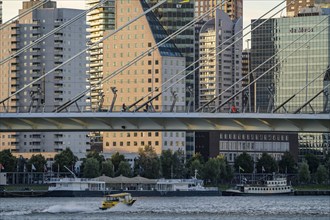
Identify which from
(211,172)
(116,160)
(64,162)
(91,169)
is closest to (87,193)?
(91,169)

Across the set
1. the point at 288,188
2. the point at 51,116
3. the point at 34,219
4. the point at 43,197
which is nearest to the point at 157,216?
the point at 34,219

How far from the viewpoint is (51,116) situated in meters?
93.8

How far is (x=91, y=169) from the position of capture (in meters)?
186

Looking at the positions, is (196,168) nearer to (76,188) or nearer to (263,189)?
(263,189)

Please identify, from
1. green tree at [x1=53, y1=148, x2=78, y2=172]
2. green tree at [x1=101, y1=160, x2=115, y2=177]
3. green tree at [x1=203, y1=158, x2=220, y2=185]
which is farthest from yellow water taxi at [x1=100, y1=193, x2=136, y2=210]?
green tree at [x1=53, y1=148, x2=78, y2=172]

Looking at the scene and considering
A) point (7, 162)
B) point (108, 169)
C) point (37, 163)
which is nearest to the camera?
point (108, 169)

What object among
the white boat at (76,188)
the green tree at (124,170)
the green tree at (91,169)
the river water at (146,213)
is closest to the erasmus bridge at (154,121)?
the river water at (146,213)

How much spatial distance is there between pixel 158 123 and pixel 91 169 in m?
89.7

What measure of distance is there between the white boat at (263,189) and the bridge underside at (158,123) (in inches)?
3273

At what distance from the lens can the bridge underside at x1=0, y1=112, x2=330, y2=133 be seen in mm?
94188

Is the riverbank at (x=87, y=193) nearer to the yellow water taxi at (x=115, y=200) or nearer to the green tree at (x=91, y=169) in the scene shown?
the green tree at (x=91, y=169)

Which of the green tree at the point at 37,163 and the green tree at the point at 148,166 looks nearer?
the green tree at the point at 148,166

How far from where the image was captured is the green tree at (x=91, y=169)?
18512cm

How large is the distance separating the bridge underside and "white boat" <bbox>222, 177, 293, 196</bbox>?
83.1 metres
